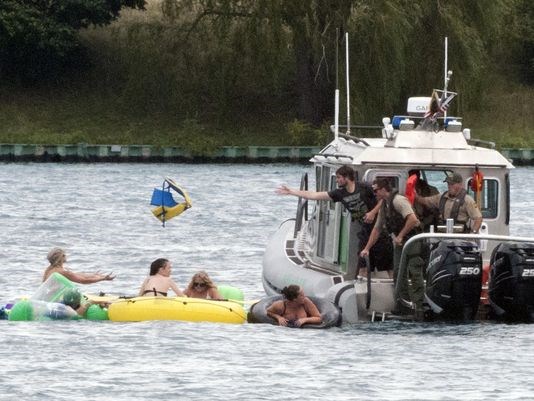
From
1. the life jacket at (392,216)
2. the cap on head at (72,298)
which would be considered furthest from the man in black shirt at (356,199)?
the cap on head at (72,298)

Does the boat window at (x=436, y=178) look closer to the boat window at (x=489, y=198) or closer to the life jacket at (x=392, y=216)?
the boat window at (x=489, y=198)

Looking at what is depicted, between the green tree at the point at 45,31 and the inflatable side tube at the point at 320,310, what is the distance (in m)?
49.4

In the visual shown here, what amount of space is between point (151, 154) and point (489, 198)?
43.6 m

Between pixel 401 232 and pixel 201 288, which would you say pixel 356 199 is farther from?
pixel 201 288

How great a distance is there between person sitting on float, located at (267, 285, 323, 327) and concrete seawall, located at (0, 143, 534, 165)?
42.6m

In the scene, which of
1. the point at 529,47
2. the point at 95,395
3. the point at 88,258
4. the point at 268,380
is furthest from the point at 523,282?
the point at 529,47

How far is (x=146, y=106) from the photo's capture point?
74.9m

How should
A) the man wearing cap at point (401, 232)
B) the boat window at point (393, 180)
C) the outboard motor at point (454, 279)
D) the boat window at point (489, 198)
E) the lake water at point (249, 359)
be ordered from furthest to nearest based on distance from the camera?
the boat window at point (489, 198), the boat window at point (393, 180), the man wearing cap at point (401, 232), the outboard motor at point (454, 279), the lake water at point (249, 359)

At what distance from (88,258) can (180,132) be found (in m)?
32.9

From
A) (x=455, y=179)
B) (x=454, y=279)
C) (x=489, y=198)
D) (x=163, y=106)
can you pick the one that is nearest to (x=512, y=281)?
(x=454, y=279)

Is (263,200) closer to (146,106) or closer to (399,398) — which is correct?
(146,106)

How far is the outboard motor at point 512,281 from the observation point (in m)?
24.9

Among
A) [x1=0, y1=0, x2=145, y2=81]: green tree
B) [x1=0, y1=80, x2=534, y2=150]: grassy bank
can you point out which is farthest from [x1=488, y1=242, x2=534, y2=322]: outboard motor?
[x1=0, y1=0, x2=145, y2=81]: green tree

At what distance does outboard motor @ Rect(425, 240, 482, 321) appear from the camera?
2459cm
